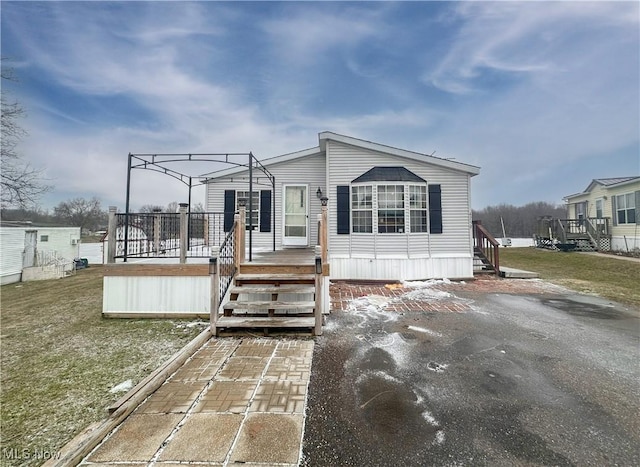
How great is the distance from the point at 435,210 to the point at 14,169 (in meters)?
19.4

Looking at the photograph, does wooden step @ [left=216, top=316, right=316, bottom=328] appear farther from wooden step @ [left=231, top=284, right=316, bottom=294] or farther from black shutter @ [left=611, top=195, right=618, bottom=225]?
black shutter @ [left=611, top=195, right=618, bottom=225]

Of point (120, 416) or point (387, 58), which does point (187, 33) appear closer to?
point (387, 58)

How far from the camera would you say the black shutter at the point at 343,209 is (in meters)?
8.52

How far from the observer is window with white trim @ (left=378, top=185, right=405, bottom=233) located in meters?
8.45

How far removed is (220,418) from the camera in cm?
215

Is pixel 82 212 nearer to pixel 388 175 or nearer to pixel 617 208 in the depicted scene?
pixel 388 175

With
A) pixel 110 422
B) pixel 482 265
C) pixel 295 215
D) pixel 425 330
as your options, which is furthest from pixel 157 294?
pixel 482 265

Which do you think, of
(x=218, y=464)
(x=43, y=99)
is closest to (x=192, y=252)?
(x=218, y=464)

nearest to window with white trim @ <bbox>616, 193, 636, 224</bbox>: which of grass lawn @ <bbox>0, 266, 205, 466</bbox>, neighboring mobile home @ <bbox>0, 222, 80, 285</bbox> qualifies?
grass lawn @ <bbox>0, 266, 205, 466</bbox>

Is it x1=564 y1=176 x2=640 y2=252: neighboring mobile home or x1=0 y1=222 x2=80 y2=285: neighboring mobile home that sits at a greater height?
x1=564 y1=176 x2=640 y2=252: neighboring mobile home

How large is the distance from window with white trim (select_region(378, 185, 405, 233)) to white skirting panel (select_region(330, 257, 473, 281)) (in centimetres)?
108

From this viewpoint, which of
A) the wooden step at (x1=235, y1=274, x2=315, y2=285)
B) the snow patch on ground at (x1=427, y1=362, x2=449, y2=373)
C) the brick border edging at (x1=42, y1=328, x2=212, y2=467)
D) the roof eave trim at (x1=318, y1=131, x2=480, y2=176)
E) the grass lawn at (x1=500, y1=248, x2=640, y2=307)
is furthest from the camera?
the roof eave trim at (x1=318, y1=131, x2=480, y2=176)

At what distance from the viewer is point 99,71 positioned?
11039 mm

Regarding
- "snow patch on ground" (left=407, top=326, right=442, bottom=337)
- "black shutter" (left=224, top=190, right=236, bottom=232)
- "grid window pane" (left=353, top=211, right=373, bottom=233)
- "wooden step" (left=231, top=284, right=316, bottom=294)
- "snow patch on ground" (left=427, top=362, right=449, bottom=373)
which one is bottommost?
"snow patch on ground" (left=427, top=362, right=449, bottom=373)
